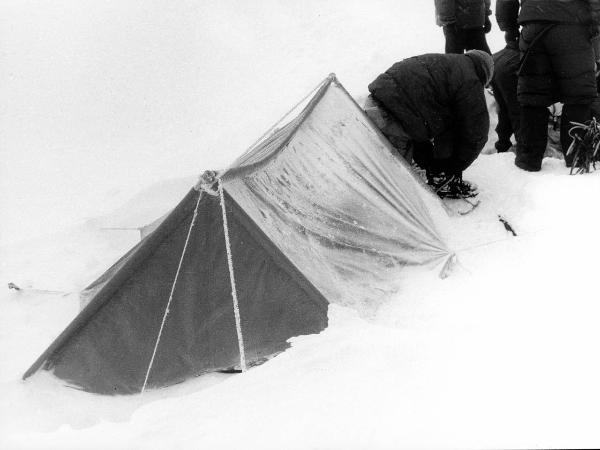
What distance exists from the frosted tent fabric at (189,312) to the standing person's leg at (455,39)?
2.98m

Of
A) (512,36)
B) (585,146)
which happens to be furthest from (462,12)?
(585,146)

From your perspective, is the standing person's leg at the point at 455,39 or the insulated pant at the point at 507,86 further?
the standing person's leg at the point at 455,39

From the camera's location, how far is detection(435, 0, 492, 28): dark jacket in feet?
14.9

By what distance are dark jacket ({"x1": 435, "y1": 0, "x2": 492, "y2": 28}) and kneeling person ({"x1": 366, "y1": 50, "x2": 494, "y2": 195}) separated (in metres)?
1.23

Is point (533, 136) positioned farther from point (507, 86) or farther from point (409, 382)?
point (409, 382)

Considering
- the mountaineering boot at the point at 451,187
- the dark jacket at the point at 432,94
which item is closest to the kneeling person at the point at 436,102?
the dark jacket at the point at 432,94

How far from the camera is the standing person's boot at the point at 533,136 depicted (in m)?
3.81

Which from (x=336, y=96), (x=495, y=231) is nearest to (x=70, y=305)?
(x=336, y=96)

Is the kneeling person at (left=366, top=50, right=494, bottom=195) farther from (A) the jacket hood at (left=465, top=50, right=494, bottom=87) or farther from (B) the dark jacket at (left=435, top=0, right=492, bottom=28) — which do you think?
(B) the dark jacket at (left=435, top=0, right=492, bottom=28)

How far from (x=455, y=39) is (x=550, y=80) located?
3.82 ft

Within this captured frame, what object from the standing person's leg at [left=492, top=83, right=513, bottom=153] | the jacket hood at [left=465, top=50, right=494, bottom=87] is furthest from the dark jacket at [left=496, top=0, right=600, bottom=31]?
the standing person's leg at [left=492, top=83, right=513, bottom=153]

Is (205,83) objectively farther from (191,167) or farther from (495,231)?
(495,231)

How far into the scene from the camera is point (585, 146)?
12.1 feet

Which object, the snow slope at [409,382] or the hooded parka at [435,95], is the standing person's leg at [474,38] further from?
the snow slope at [409,382]
